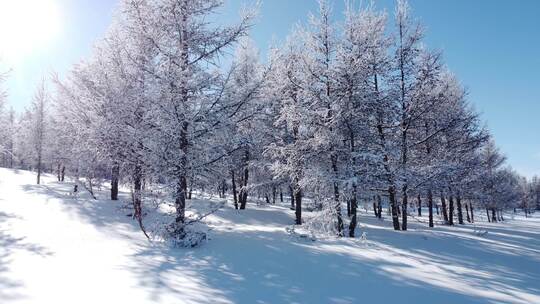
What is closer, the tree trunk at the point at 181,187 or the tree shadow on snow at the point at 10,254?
the tree shadow on snow at the point at 10,254

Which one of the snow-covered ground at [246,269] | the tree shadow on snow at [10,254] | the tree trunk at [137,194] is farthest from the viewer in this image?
the tree trunk at [137,194]

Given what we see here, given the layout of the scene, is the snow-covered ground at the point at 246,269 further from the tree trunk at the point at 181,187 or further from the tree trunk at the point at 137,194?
the tree trunk at the point at 137,194

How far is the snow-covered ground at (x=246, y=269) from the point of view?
5578 mm

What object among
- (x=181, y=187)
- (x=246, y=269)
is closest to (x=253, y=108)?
(x=181, y=187)

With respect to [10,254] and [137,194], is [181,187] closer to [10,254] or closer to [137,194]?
[137,194]

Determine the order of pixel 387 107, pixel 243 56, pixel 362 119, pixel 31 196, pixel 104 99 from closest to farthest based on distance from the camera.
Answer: pixel 104 99 → pixel 362 119 → pixel 387 107 → pixel 31 196 → pixel 243 56

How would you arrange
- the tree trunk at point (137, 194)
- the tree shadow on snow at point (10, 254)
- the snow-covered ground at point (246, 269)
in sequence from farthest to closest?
the tree trunk at point (137, 194), the snow-covered ground at point (246, 269), the tree shadow on snow at point (10, 254)

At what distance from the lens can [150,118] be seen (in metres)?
9.61

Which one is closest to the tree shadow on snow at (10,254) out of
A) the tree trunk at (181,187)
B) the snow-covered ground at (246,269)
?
the snow-covered ground at (246,269)

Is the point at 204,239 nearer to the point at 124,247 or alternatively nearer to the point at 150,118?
the point at 124,247

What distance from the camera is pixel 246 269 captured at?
720cm

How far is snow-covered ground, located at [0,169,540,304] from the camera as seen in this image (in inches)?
220

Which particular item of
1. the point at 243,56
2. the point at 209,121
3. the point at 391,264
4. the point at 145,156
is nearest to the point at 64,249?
the point at 145,156

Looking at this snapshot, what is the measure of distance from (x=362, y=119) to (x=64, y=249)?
1072 cm
